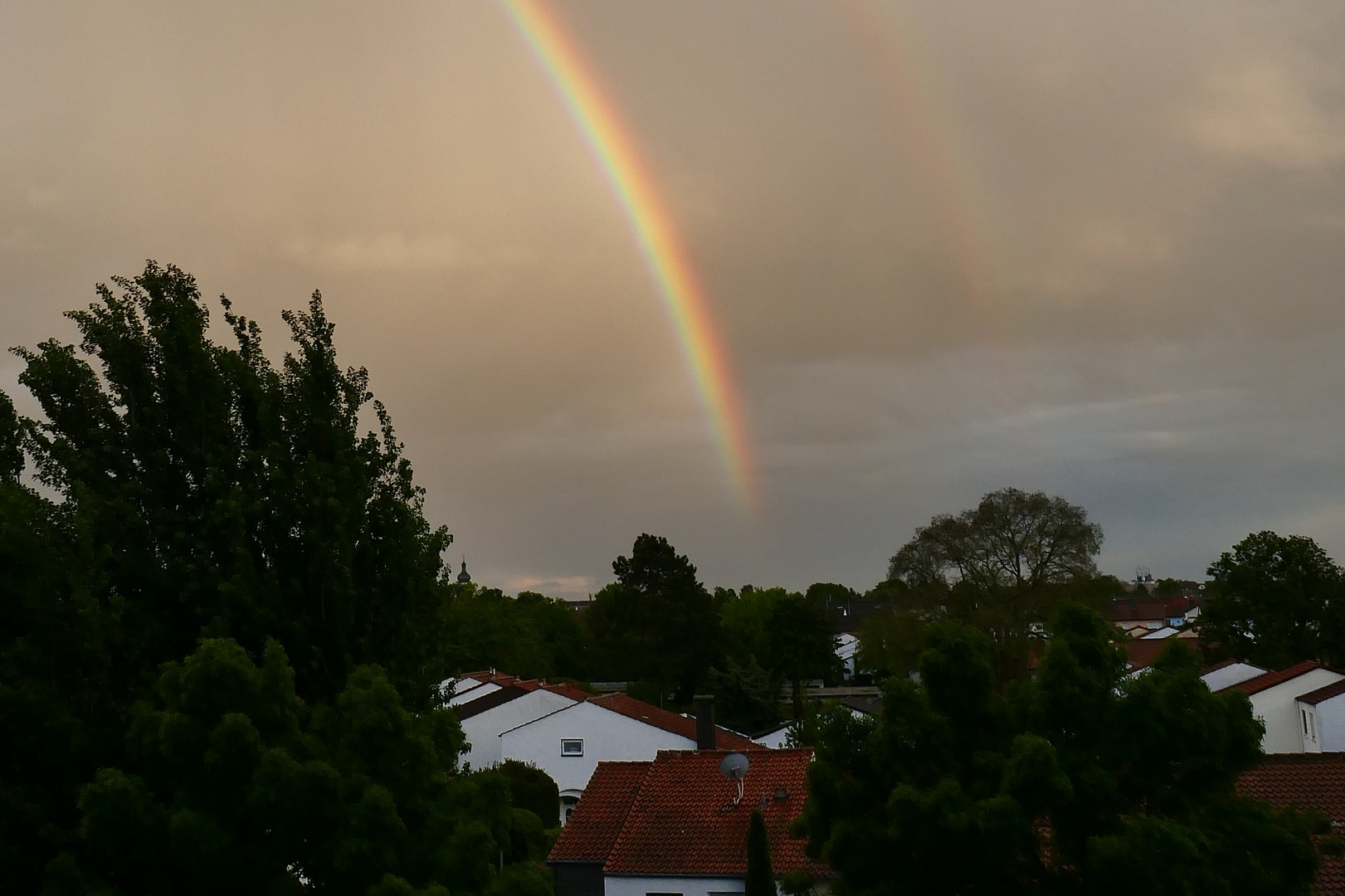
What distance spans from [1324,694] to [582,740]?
87.8 feet

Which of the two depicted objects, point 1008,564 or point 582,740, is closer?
point 582,740

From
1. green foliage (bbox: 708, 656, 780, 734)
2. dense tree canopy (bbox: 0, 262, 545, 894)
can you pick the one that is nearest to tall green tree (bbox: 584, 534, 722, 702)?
green foliage (bbox: 708, 656, 780, 734)

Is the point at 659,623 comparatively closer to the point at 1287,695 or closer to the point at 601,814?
the point at 1287,695

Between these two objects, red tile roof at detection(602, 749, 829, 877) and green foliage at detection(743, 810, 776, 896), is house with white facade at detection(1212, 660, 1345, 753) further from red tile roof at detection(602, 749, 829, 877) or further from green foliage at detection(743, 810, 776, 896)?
green foliage at detection(743, 810, 776, 896)

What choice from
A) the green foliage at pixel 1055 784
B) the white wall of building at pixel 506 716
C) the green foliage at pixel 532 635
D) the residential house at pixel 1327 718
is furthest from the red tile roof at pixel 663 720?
the green foliage at pixel 1055 784

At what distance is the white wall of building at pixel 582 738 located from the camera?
1820 inches

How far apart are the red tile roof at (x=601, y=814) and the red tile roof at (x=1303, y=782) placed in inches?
552

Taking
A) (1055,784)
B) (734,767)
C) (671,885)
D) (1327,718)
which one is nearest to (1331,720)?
(1327,718)

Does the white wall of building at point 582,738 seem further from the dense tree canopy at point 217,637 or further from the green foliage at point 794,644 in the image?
the green foliage at point 794,644

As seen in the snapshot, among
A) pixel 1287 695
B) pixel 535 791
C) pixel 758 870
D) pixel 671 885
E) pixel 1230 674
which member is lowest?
pixel 671 885

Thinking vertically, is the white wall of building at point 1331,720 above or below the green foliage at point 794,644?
below

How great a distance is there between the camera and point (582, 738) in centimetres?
4691

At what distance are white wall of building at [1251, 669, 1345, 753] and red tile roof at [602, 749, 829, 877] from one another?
20.8 metres

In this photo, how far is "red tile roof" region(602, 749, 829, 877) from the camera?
2580 cm
